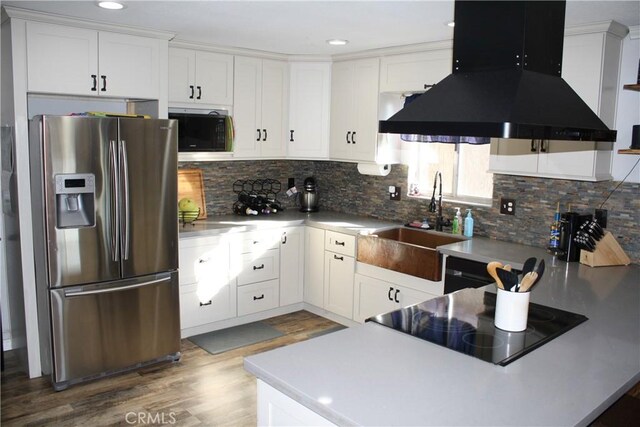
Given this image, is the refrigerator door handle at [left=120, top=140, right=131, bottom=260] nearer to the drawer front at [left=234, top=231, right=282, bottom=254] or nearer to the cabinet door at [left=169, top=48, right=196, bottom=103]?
the cabinet door at [left=169, top=48, right=196, bottom=103]

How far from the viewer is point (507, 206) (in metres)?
4.00

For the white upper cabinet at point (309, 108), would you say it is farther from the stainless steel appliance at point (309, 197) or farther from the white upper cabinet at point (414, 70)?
the white upper cabinet at point (414, 70)

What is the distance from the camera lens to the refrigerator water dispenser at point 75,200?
3262 mm

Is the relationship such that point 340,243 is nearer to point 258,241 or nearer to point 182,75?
point 258,241

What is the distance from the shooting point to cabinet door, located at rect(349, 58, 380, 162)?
4535mm

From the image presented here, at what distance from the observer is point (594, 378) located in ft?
5.75

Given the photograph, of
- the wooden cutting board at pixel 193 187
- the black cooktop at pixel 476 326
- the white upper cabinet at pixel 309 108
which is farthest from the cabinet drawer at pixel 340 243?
the black cooktop at pixel 476 326

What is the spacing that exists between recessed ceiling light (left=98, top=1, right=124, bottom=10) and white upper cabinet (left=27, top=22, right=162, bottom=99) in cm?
51

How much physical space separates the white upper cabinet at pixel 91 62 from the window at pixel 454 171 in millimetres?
2148

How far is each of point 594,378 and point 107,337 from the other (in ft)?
9.30

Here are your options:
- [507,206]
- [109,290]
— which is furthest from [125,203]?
[507,206]

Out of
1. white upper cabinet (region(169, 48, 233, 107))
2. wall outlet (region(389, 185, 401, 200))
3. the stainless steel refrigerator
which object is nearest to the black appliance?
white upper cabinet (region(169, 48, 233, 107))

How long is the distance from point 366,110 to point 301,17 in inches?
56.5

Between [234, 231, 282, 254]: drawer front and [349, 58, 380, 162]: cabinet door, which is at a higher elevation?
[349, 58, 380, 162]: cabinet door
